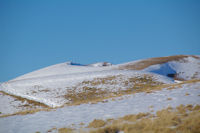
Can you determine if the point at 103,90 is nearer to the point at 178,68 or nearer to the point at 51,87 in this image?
the point at 51,87

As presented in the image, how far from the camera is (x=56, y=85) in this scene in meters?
40.1

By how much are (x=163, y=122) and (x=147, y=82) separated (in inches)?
1169

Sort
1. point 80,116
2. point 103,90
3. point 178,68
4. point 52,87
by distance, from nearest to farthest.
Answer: point 80,116 → point 103,90 → point 52,87 → point 178,68

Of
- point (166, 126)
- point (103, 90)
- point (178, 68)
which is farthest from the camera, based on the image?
point (178, 68)

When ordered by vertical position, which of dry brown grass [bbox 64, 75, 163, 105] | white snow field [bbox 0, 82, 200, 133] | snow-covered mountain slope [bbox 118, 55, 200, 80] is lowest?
white snow field [bbox 0, 82, 200, 133]

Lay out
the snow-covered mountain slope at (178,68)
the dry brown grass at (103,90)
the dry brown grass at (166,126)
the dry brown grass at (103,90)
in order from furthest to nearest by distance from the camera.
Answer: the snow-covered mountain slope at (178,68) < the dry brown grass at (103,90) < the dry brown grass at (103,90) < the dry brown grass at (166,126)


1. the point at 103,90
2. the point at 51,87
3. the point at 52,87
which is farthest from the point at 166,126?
the point at 51,87

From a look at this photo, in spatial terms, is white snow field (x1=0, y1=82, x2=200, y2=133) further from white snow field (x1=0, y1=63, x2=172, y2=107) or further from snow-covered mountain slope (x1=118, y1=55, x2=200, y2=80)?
snow-covered mountain slope (x1=118, y1=55, x2=200, y2=80)

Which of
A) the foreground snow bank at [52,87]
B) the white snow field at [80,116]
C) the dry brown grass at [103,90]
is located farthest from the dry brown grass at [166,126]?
the foreground snow bank at [52,87]

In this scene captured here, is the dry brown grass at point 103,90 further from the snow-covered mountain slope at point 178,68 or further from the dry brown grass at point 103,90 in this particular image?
the snow-covered mountain slope at point 178,68

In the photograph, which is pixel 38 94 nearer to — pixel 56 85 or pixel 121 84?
pixel 56 85

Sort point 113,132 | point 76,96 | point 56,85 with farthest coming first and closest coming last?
point 56,85
point 76,96
point 113,132

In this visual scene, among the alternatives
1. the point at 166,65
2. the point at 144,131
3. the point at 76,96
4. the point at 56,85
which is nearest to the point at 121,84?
the point at 76,96

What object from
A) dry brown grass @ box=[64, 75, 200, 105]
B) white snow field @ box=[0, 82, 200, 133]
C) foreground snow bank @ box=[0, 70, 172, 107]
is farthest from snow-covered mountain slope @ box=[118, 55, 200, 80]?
white snow field @ box=[0, 82, 200, 133]
